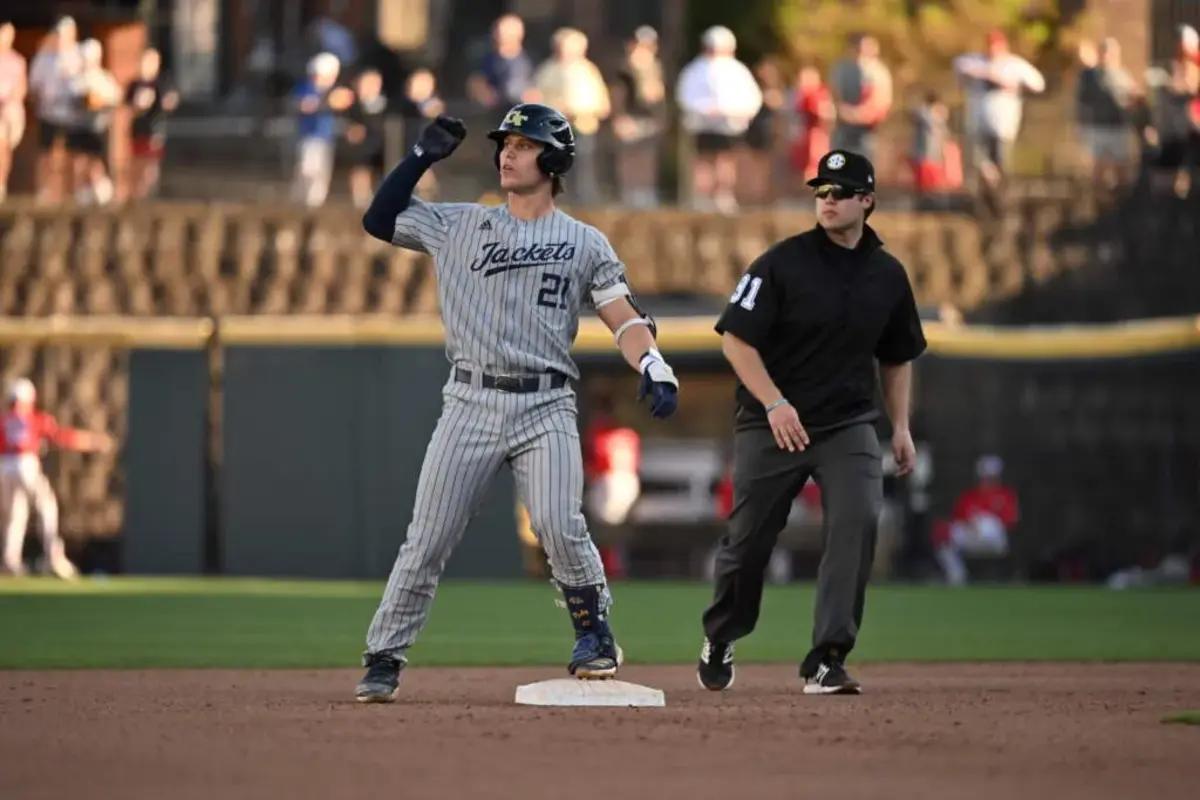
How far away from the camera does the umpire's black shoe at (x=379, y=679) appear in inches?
393

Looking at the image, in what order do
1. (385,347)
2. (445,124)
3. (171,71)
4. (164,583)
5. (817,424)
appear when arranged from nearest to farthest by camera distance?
(445,124)
(817,424)
(164,583)
(385,347)
(171,71)

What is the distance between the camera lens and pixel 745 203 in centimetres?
2577

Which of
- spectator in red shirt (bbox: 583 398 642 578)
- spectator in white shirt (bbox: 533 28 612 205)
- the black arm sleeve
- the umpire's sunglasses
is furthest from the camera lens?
spectator in red shirt (bbox: 583 398 642 578)

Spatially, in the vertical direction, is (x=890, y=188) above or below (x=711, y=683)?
above

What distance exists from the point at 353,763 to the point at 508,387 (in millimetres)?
2321

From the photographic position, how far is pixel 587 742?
8.59 m

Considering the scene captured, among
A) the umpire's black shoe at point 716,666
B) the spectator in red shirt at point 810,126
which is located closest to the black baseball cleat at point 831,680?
the umpire's black shoe at point 716,666

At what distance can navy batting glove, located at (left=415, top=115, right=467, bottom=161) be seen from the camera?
9750 millimetres

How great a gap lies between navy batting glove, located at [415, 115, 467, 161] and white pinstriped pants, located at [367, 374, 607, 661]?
84 centimetres

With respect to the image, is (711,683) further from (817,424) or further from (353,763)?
(353,763)

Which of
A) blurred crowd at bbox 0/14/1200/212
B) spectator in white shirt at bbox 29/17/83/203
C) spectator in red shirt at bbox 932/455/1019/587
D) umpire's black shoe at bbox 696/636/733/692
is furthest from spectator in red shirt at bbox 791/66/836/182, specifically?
umpire's black shoe at bbox 696/636/733/692

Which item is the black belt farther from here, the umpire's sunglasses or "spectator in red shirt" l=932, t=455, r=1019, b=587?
"spectator in red shirt" l=932, t=455, r=1019, b=587

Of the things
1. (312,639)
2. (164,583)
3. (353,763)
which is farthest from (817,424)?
(164,583)

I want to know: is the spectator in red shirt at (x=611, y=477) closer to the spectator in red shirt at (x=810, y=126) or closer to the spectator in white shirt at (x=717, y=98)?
the spectator in white shirt at (x=717, y=98)
